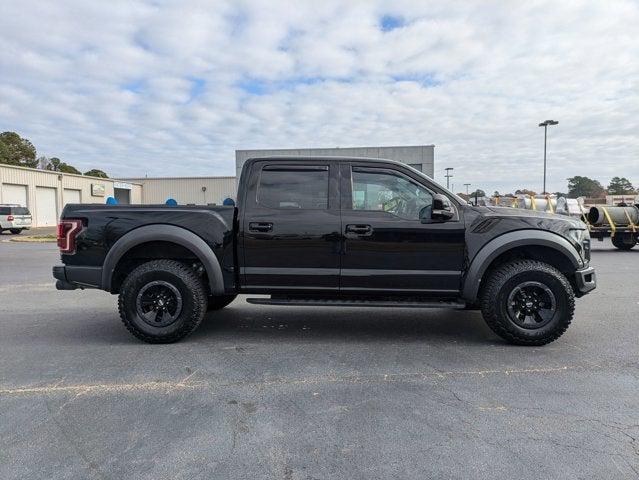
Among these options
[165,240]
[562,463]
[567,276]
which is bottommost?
[562,463]

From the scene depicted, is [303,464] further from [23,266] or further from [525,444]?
[23,266]

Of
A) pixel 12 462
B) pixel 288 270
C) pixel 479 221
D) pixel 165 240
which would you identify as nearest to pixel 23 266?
pixel 165 240

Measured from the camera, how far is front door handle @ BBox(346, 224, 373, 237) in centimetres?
485

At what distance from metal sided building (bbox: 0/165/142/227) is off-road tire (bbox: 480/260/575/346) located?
34947 mm

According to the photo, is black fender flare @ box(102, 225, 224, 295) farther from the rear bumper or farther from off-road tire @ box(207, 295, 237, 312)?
off-road tire @ box(207, 295, 237, 312)

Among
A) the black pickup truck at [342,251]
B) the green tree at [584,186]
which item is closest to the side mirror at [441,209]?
the black pickup truck at [342,251]

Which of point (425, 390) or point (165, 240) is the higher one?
point (165, 240)

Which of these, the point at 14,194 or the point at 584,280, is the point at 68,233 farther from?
the point at 14,194

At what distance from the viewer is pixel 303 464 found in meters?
2.73

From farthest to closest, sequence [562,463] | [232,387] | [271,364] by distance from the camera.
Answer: [271,364], [232,387], [562,463]

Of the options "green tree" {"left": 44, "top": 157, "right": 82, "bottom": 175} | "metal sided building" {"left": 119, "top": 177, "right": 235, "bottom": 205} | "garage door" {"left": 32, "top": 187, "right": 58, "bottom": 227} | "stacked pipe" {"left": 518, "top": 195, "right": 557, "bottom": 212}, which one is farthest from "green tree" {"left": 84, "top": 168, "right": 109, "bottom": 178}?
"stacked pipe" {"left": 518, "top": 195, "right": 557, "bottom": 212}

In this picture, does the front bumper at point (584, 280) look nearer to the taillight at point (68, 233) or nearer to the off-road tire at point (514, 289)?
the off-road tire at point (514, 289)

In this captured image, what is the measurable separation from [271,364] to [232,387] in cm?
61

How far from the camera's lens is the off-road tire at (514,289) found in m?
4.78
